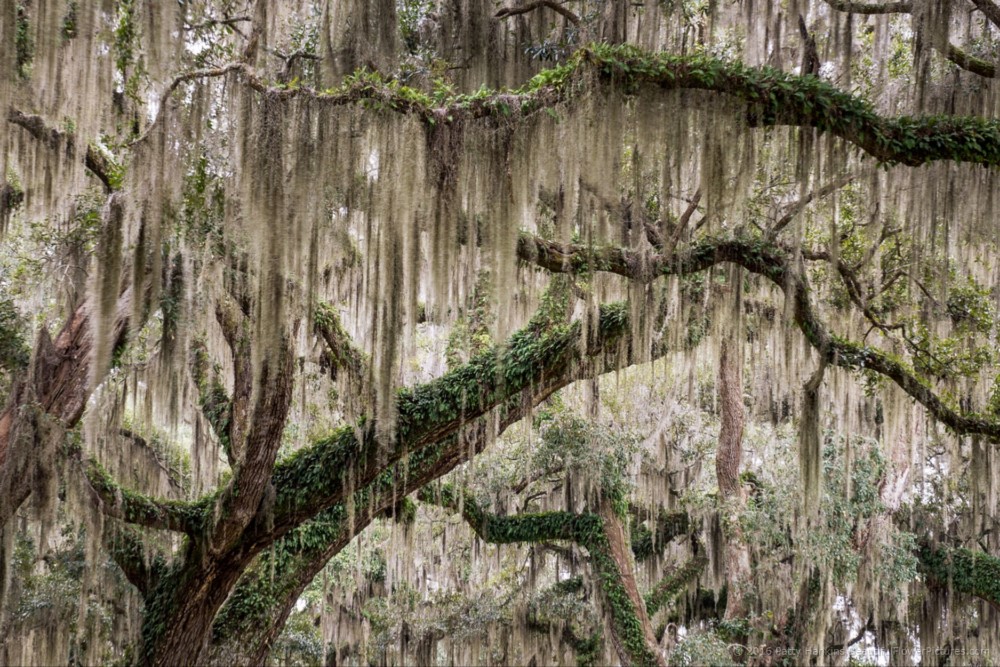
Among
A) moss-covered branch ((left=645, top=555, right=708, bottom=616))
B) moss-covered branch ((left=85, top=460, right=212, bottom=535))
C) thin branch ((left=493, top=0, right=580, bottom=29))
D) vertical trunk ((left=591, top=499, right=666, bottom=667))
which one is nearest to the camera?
moss-covered branch ((left=85, top=460, right=212, bottom=535))

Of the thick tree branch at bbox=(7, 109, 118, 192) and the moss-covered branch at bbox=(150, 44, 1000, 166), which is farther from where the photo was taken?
the thick tree branch at bbox=(7, 109, 118, 192)

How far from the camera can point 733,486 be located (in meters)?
9.57

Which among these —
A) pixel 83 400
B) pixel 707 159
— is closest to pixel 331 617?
pixel 83 400

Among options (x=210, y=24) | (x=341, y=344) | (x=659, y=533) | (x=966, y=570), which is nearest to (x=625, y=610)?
(x=659, y=533)

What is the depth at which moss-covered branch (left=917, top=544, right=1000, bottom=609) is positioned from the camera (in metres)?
10.1

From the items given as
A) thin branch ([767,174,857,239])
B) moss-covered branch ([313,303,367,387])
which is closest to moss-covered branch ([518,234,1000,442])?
thin branch ([767,174,857,239])

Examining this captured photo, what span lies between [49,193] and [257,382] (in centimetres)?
174

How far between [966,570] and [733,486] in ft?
9.76

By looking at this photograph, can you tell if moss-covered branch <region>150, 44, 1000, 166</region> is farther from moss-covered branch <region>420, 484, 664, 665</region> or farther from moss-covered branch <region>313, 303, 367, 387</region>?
moss-covered branch <region>420, 484, 664, 665</region>

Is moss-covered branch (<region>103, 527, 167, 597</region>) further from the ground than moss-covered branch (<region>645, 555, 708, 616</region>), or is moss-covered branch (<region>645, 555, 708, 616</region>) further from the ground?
moss-covered branch (<region>103, 527, 167, 597</region>)

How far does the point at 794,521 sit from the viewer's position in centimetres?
876

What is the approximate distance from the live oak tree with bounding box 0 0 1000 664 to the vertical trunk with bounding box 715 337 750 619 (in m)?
0.04

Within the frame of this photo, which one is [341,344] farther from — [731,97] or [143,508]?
[731,97]

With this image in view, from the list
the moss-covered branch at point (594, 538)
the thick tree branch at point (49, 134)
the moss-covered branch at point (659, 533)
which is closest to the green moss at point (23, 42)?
the thick tree branch at point (49, 134)
